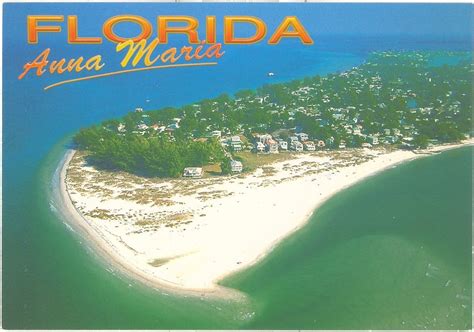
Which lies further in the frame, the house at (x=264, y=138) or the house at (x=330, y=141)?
the house at (x=330, y=141)

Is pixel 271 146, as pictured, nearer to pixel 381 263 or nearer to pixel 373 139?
pixel 373 139

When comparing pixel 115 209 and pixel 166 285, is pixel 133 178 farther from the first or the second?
pixel 166 285

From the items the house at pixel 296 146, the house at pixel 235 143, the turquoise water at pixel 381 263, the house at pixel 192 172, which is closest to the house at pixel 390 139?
the turquoise water at pixel 381 263

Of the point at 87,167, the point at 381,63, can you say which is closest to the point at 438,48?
the point at 381,63

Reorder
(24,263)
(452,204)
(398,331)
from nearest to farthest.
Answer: (398,331), (24,263), (452,204)

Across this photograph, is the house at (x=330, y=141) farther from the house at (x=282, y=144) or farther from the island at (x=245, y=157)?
the house at (x=282, y=144)
